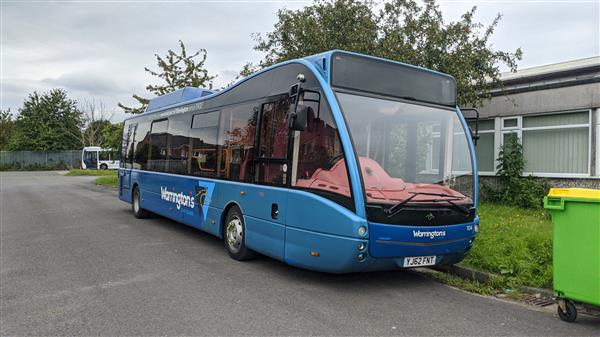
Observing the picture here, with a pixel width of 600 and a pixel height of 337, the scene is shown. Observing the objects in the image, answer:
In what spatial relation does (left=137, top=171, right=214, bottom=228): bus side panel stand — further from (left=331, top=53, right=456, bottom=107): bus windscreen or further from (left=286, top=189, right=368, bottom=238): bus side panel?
(left=331, top=53, right=456, bottom=107): bus windscreen

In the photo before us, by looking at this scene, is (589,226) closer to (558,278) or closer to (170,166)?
(558,278)

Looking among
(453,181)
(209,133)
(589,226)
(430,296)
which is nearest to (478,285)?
(430,296)

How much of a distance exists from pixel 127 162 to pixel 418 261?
10.4m

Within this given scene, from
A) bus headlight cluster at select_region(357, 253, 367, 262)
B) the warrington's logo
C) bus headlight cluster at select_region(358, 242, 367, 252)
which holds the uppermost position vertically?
the warrington's logo

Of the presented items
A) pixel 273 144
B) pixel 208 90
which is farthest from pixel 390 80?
pixel 208 90

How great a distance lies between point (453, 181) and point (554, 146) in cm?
847

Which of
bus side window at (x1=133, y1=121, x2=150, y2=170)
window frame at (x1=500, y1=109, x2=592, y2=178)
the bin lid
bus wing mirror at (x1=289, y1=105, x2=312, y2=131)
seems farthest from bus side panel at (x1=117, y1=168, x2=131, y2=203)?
the bin lid

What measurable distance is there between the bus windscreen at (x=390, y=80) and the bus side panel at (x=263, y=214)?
1676mm

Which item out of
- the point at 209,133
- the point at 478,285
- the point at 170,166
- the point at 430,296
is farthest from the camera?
the point at 170,166

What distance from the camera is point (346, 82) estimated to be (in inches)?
227

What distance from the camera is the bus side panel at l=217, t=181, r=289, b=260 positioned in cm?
612

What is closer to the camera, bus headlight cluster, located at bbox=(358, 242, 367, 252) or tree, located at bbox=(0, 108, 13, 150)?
bus headlight cluster, located at bbox=(358, 242, 367, 252)

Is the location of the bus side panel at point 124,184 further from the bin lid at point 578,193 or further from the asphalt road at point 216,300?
the bin lid at point 578,193

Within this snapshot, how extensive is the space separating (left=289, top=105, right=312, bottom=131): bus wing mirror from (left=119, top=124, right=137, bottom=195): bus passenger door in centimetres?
905
